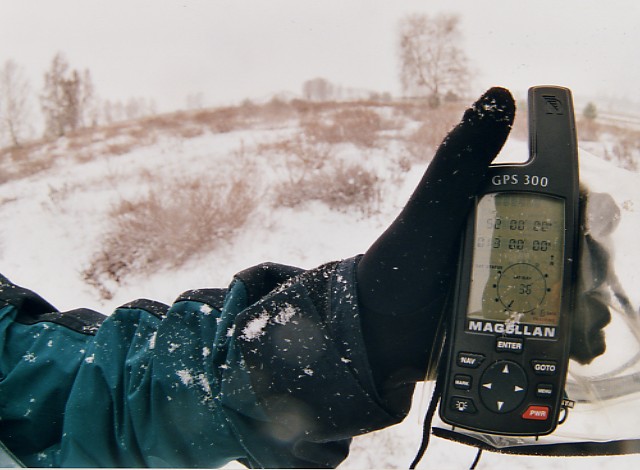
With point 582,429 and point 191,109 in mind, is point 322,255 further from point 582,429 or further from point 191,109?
point 191,109

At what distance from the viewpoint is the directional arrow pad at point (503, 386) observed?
1.45 ft

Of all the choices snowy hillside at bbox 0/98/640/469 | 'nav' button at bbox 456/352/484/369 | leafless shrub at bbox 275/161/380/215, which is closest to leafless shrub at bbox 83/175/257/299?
snowy hillside at bbox 0/98/640/469

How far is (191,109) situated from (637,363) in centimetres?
650

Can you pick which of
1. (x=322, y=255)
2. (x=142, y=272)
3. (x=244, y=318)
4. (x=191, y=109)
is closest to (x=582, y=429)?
(x=244, y=318)

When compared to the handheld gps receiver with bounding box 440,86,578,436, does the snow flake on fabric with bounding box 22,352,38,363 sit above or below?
below

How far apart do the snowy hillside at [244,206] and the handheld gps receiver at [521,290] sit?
871 mm

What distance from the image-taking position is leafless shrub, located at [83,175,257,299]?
103 inches

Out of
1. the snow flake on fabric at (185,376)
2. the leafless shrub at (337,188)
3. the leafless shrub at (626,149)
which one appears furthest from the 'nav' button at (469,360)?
the leafless shrub at (337,188)

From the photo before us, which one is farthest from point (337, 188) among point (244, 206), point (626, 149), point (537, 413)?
point (537, 413)

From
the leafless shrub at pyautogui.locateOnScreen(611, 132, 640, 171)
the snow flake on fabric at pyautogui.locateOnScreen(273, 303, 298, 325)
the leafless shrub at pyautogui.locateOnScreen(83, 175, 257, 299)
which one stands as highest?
the leafless shrub at pyautogui.locateOnScreen(611, 132, 640, 171)

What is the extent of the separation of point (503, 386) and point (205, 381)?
0.34 meters

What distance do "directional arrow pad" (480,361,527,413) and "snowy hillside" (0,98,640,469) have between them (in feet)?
2.85

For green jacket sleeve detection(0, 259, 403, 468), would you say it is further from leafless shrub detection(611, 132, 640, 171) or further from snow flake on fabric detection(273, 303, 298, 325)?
leafless shrub detection(611, 132, 640, 171)

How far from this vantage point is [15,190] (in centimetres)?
393
